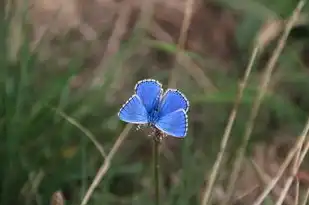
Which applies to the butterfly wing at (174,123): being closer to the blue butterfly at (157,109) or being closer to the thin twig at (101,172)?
the blue butterfly at (157,109)

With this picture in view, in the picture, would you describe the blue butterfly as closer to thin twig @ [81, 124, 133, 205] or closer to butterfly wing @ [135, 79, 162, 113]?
butterfly wing @ [135, 79, 162, 113]

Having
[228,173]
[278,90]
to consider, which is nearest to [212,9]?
[278,90]

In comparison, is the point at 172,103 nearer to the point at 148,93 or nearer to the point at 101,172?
the point at 148,93

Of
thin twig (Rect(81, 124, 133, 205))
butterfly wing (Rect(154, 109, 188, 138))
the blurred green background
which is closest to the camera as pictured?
butterfly wing (Rect(154, 109, 188, 138))

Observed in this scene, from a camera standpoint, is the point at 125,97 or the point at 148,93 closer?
the point at 148,93

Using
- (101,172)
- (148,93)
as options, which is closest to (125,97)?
(101,172)

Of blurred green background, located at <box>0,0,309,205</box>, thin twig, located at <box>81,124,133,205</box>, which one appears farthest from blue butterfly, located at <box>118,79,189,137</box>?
blurred green background, located at <box>0,0,309,205</box>
